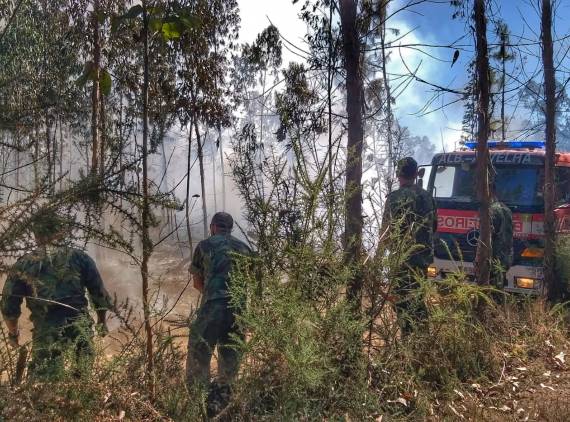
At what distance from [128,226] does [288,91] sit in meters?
4.11

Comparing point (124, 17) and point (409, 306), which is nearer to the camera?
point (124, 17)

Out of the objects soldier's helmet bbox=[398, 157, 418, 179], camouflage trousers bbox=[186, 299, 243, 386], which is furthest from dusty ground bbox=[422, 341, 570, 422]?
soldier's helmet bbox=[398, 157, 418, 179]

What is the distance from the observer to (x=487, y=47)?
5000 mm

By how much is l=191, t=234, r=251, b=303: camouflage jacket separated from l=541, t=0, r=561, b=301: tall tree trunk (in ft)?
13.2

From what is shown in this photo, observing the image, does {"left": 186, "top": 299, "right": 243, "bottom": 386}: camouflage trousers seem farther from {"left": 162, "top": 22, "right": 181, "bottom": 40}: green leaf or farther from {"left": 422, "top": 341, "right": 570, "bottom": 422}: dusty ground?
{"left": 162, "top": 22, "right": 181, "bottom": 40}: green leaf

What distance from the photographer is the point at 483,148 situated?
16.1ft

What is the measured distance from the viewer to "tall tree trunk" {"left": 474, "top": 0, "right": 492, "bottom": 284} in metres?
4.83

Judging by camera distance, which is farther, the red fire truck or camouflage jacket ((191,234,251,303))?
the red fire truck

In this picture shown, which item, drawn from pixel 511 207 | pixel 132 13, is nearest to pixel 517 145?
pixel 511 207

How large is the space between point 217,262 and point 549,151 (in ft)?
14.9

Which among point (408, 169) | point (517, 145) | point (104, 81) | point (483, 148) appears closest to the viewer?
point (104, 81)

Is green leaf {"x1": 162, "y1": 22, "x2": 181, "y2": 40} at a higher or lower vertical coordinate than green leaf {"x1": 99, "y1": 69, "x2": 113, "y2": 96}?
higher

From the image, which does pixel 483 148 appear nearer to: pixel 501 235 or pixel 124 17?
pixel 501 235

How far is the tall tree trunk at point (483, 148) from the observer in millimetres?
4828
